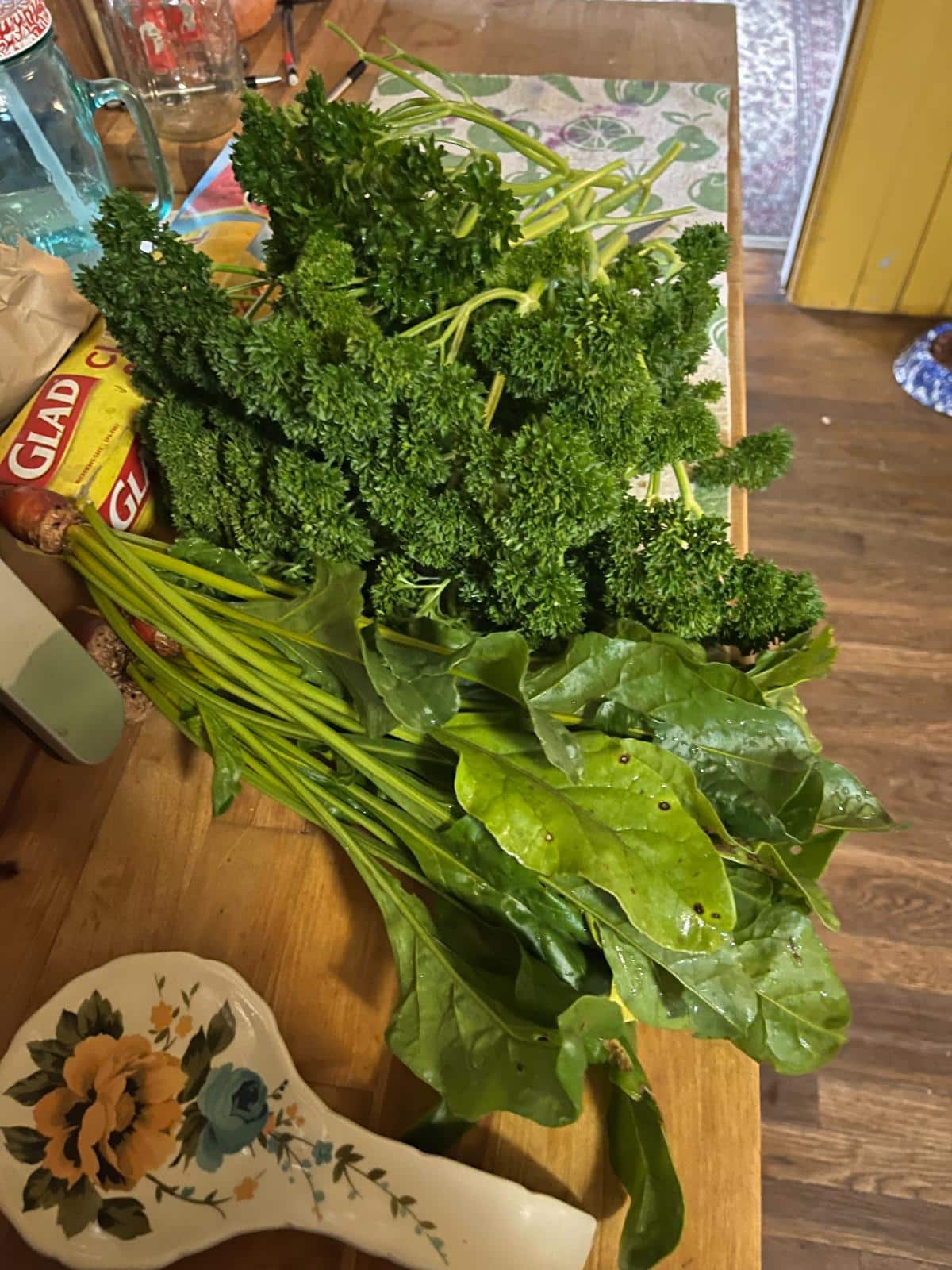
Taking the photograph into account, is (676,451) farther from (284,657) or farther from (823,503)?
(823,503)

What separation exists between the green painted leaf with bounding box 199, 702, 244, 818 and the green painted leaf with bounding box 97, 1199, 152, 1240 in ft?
0.33

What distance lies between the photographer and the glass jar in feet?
3.04

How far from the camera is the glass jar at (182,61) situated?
36.4 inches

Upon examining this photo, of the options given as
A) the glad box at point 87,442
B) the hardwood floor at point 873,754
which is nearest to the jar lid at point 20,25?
the glad box at point 87,442

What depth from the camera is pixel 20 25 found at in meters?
0.65

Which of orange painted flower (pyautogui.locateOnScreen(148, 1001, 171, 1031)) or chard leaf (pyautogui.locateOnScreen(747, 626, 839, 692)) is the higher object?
chard leaf (pyautogui.locateOnScreen(747, 626, 839, 692))

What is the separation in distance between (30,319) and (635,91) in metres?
0.77

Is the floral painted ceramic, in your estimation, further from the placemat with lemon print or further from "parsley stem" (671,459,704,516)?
the placemat with lemon print

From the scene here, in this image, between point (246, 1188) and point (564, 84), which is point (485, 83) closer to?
point (564, 84)

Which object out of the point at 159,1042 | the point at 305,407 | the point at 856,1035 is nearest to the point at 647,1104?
the point at 159,1042

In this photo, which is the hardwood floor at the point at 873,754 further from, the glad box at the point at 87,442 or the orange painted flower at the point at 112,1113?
the glad box at the point at 87,442

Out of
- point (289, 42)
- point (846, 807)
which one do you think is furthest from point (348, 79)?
point (846, 807)

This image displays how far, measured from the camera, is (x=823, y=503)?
1.52 meters

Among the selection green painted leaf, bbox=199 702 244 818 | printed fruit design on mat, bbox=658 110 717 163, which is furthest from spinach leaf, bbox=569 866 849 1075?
printed fruit design on mat, bbox=658 110 717 163
